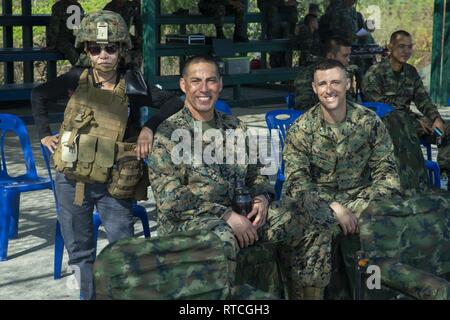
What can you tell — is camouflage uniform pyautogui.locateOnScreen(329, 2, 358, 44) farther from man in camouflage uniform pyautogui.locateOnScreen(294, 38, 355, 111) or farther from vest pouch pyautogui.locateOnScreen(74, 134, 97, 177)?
vest pouch pyautogui.locateOnScreen(74, 134, 97, 177)

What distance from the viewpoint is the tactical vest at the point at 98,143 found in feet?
15.9

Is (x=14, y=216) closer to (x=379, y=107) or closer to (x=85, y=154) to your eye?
(x=85, y=154)

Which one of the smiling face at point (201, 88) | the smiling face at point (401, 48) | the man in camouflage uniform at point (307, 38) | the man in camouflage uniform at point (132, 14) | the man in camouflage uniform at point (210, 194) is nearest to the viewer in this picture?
the man in camouflage uniform at point (210, 194)

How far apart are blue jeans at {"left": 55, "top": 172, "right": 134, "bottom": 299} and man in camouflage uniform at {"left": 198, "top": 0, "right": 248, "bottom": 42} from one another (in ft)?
33.8

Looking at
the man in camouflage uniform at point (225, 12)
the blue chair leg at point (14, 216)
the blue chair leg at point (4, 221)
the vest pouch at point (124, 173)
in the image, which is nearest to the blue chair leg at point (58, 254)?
the blue chair leg at point (4, 221)

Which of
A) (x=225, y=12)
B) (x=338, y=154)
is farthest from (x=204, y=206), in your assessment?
(x=225, y=12)

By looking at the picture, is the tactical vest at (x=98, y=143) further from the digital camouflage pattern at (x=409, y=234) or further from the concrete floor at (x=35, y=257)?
the digital camouflage pattern at (x=409, y=234)

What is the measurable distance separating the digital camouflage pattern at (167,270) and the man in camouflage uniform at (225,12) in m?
11.8

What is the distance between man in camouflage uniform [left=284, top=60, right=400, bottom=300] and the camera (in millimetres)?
5082

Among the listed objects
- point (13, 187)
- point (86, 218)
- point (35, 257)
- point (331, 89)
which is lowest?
point (35, 257)

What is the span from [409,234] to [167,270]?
116 cm

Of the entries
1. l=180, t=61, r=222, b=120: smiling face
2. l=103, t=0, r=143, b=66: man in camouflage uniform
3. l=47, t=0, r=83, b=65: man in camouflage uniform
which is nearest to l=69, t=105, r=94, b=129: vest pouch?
l=180, t=61, r=222, b=120: smiling face

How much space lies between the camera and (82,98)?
4883 mm

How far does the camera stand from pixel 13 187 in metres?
6.26
